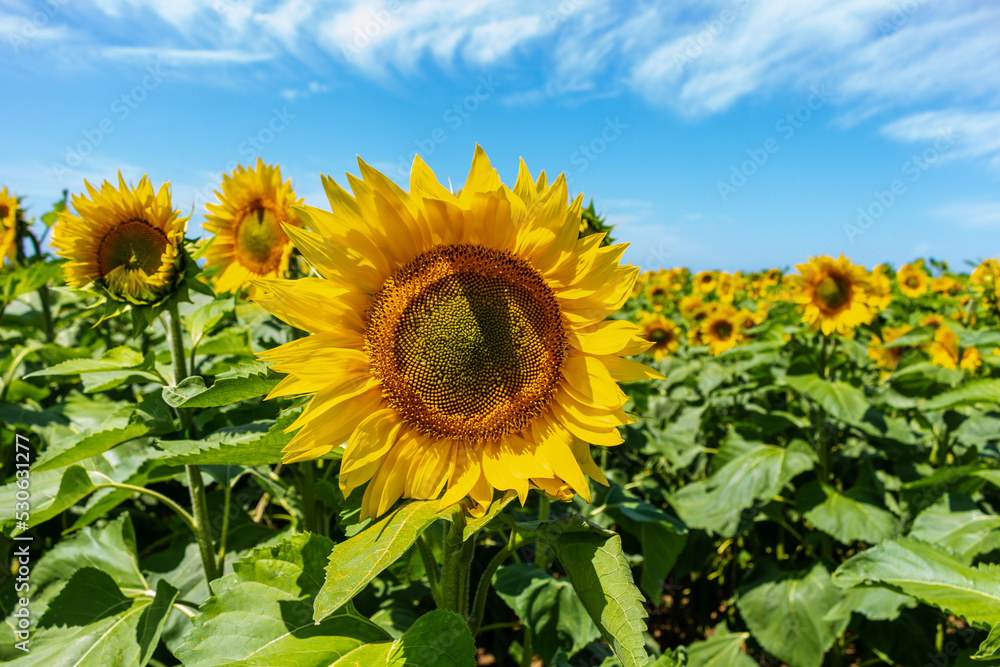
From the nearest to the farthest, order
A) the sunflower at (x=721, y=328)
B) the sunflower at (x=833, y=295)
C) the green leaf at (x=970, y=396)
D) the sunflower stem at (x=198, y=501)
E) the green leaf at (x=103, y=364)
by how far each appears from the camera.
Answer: the green leaf at (x=103, y=364) → the sunflower stem at (x=198, y=501) → the green leaf at (x=970, y=396) → the sunflower at (x=833, y=295) → the sunflower at (x=721, y=328)

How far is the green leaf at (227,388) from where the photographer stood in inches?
54.6

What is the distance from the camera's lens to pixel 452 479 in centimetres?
146

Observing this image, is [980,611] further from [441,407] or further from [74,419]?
[74,419]

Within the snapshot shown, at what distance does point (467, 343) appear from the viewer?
1.53m

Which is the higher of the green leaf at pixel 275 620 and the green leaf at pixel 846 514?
the green leaf at pixel 275 620

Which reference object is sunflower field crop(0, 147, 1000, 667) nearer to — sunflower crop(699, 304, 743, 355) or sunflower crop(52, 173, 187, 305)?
sunflower crop(52, 173, 187, 305)

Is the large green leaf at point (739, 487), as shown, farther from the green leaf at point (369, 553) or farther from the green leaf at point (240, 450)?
the green leaf at point (240, 450)

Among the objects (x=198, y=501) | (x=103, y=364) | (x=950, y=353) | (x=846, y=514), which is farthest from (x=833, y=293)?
(x=103, y=364)

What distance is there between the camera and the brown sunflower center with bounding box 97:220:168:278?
7.18 ft

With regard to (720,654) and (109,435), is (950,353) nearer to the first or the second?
(720,654)

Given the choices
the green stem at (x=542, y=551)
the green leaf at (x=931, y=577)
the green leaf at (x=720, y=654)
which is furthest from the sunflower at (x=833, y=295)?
the green stem at (x=542, y=551)

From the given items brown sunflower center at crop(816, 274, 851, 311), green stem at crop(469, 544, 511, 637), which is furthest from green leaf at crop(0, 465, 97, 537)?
brown sunflower center at crop(816, 274, 851, 311)

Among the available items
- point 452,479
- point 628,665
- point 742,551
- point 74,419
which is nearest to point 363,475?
point 452,479

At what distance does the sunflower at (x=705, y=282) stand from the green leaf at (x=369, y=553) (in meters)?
11.0
